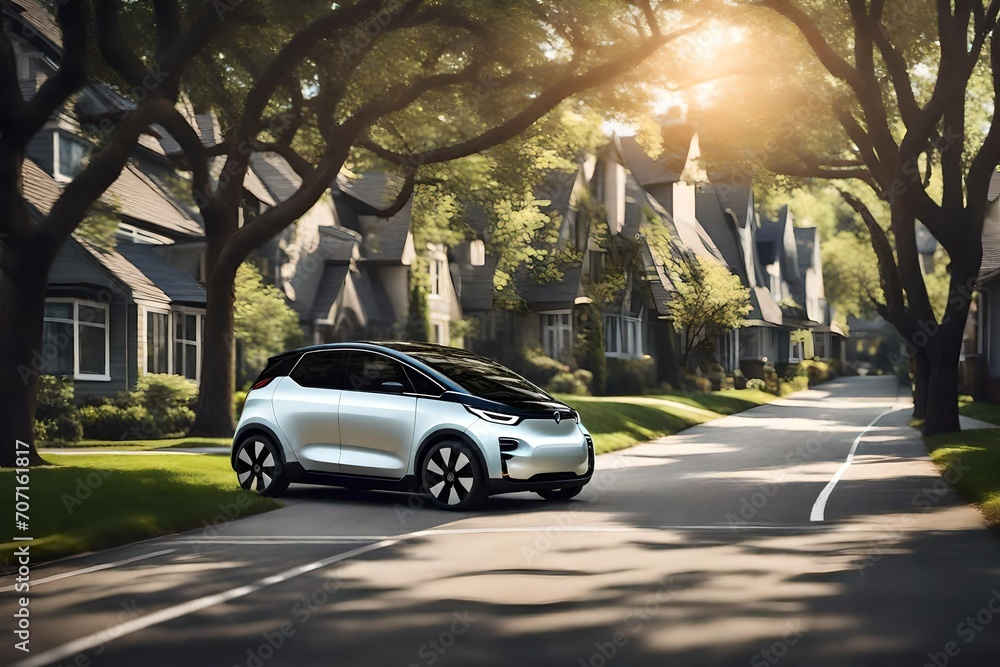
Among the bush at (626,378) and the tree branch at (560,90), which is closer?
the tree branch at (560,90)

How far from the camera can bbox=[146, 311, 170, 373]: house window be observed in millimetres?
36625

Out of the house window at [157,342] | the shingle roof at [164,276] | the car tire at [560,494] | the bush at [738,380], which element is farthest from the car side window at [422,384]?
the bush at [738,380]

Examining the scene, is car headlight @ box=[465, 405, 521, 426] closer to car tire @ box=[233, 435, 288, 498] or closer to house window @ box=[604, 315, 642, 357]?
car tire @ box=[233, 435, 288, 498]

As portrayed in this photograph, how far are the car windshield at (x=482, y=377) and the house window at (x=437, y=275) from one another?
121ft

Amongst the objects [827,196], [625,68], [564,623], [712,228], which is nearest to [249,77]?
[625,68]

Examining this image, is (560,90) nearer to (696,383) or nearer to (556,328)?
(556,328)

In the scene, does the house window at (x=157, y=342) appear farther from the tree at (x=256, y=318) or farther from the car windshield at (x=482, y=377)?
the car windshield at (x=482, y=377)

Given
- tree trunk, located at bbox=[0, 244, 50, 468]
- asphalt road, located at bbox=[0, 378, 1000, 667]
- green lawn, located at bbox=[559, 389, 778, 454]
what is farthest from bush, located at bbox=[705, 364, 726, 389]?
asphalt road, located at bbox=[0, 378, 1000, 667]

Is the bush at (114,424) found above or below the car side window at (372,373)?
below

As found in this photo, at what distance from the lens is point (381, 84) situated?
28.9 metres

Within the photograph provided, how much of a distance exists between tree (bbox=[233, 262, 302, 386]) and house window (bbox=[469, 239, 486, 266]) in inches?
415

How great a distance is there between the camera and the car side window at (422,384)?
14.8 meters

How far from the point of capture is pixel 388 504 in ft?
51.4

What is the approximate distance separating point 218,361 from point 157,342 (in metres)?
9.74
